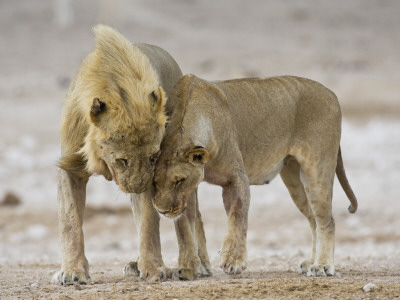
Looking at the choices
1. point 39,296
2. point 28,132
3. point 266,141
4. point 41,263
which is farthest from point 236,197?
point 28,132

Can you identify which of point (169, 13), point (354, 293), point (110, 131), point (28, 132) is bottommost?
point (354, 293)

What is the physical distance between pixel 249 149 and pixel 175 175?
1099mm

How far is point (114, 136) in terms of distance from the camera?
5.26 m

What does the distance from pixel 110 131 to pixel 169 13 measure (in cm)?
2888

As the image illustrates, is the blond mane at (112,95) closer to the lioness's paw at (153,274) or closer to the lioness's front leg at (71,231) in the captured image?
the lioness's front leg at (71,231)

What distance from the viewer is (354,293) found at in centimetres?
487

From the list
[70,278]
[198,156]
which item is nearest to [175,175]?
[198,156]

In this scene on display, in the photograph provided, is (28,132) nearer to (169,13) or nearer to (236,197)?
(236,197)

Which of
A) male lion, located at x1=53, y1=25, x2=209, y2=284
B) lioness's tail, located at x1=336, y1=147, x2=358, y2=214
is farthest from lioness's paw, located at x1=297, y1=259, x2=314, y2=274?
male lion, located at x1=53, y1=25, x2=209, y2=284

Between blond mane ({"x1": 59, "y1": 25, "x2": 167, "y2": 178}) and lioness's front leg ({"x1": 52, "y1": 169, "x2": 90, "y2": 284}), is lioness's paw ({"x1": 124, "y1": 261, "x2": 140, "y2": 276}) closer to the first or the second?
lioness's front leg ({"x1": 52, "y1": 169, "x2": 90, "y2": 284})

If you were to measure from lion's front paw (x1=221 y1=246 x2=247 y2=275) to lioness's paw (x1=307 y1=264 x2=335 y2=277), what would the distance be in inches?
40.6

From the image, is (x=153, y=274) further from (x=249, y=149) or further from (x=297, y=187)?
(x=297, y=187)

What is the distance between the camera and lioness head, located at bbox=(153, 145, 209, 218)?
5.46 m

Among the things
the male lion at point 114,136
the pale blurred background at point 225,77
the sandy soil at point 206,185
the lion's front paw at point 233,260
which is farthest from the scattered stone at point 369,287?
the pale blurred background at point 225,77
